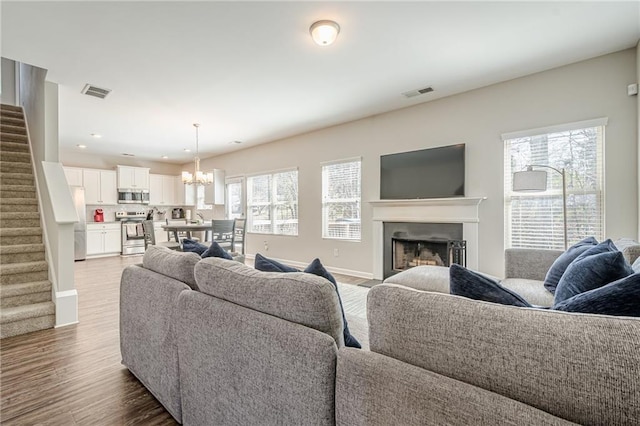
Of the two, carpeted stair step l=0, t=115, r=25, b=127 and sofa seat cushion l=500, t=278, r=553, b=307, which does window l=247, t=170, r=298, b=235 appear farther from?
sofa seat cushion l=500, t=278, r=553, b=307

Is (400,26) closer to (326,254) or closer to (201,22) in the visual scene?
(201,22)

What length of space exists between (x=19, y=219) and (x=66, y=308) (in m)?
1.50

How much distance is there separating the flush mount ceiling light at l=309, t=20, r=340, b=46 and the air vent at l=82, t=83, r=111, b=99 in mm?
2970

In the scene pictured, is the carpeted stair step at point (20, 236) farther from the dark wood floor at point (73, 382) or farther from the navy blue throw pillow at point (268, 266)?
the navy blue throw pillow at point (268, 266)

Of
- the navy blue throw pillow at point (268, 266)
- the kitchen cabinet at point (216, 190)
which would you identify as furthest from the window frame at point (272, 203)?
the navy blue throw pillow at point (268, 266)

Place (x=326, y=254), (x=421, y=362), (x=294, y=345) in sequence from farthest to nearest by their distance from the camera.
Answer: (x=326, y=254) < (x=294, y=345) < (x=421, y=362)

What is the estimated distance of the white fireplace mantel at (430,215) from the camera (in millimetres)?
3908

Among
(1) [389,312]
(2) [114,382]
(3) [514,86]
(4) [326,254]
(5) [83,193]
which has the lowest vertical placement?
(2) [114,382]

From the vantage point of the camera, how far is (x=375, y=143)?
4902 millimetres

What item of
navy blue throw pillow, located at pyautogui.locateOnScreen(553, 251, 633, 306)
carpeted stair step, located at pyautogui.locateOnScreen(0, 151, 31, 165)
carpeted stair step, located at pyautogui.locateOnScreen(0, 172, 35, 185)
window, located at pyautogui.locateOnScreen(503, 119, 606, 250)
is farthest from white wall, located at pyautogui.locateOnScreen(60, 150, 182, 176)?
navy blue throw pillow, located at pyautogui.locateOnScreen(553, 251, 633, 306)

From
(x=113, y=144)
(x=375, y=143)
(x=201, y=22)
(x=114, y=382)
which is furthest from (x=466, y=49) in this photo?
(x=113, y=144)

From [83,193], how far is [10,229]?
13.8 feet

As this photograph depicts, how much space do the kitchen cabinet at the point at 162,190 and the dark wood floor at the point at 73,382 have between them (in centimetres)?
627

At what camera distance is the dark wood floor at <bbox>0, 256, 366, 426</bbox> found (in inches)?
67.0
